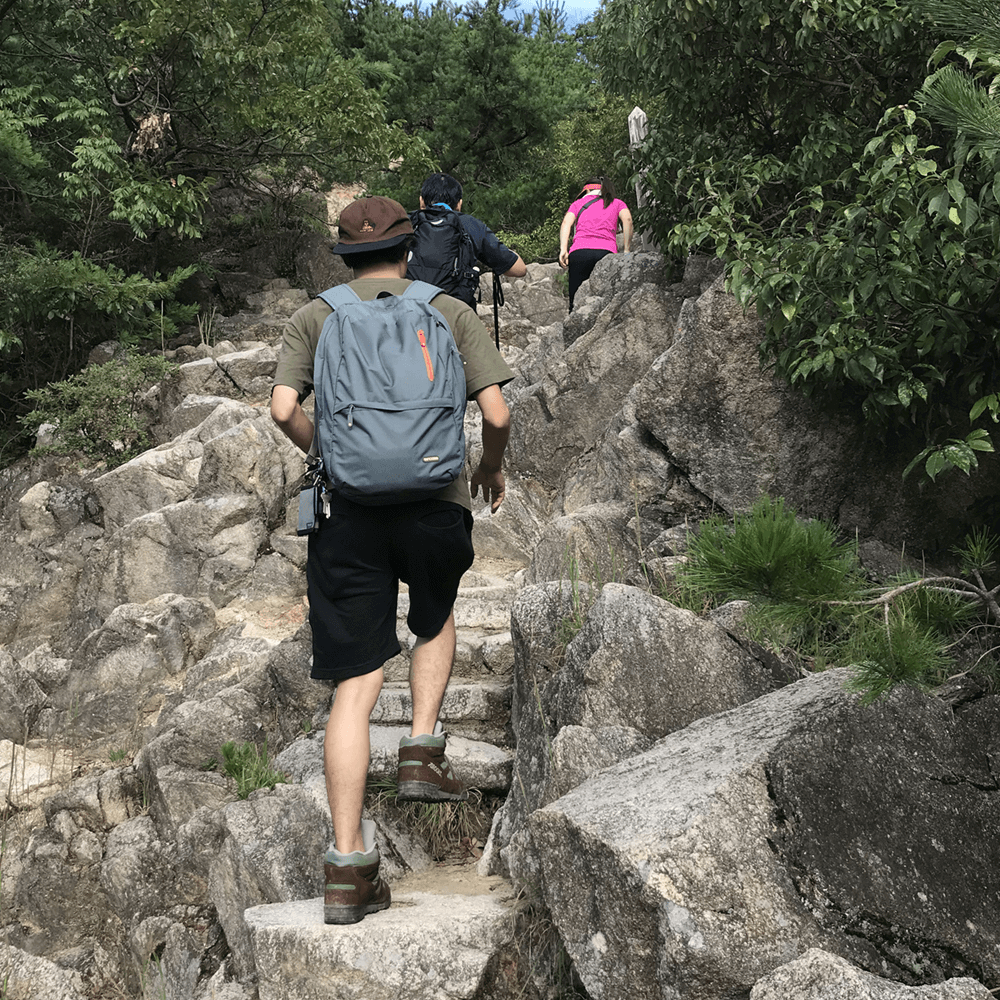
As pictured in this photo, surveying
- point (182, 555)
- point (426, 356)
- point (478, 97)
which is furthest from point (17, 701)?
point (478, 97)

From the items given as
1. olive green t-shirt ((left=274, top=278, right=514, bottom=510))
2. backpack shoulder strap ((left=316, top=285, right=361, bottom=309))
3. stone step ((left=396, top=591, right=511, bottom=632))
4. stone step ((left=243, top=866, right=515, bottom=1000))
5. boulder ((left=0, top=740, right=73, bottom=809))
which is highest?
backpack shoulder strap ((left=316, top=285, right=361, bottom=309))

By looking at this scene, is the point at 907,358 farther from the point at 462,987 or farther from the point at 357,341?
the point at 462,987

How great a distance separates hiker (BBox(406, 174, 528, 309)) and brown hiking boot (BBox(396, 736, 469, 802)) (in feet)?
13.2

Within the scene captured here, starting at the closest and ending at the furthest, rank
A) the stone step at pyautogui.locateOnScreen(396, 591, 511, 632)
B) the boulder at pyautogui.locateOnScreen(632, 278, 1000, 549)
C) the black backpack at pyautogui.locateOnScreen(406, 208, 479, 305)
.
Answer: the boulder at pyautogui.locateOnScreen(632, 278, 1000, 549), the stone step at pyautogui.locateOnScreen(396, 591, 511, 632), the black backpack at pyautogui.locateOnScreen(406, 208, 479, 305)

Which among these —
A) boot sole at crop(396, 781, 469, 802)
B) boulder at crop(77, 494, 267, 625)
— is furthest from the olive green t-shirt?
boulder at crop(77, 494, 267, 625)

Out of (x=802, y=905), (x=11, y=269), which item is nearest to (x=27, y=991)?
(x=802, y=905)

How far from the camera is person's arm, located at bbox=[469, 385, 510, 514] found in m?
3.60

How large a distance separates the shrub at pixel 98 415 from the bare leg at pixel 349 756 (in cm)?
993

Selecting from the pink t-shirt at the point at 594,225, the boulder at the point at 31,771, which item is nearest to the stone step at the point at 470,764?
the boulder at the point at 31,771

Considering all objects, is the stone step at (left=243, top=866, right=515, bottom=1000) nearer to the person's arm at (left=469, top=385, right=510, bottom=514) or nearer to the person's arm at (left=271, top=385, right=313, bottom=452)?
the person's arm at (left=469, top=385, right=510, bottom=514)

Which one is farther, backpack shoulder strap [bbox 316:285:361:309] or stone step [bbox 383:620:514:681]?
stone step [bbox 383:620:514:681]

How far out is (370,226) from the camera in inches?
145

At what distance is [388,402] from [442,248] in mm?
3929

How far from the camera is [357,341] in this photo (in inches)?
131
